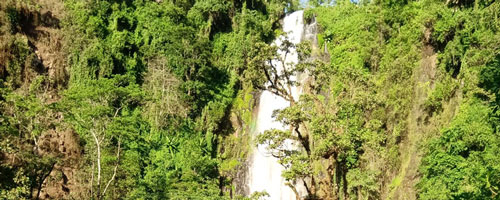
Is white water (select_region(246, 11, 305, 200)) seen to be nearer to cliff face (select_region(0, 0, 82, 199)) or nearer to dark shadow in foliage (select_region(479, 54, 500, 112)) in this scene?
dark shadow in foliage (select_region(479, 54, 500, 112))

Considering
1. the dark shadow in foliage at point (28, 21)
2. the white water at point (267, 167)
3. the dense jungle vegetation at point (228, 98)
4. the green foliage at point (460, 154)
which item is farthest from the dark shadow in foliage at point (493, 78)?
the dark shadow in foliage at point (28, 21)

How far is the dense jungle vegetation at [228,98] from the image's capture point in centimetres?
1280

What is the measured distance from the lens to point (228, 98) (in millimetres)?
24984

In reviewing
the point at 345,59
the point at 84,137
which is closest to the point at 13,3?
the point at 84,137

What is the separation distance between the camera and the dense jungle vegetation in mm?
12797

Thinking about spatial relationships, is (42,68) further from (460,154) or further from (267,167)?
(460,154)

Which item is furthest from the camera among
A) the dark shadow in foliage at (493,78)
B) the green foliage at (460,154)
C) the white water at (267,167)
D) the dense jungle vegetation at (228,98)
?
the white water at (267,167)

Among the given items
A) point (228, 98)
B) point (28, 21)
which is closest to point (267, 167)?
point (228, 98)

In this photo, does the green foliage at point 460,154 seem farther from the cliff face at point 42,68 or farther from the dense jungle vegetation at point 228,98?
the cliff face at point 42,68

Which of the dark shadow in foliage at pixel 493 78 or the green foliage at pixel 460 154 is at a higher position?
the dark shadow in foliage at pixel 493 78

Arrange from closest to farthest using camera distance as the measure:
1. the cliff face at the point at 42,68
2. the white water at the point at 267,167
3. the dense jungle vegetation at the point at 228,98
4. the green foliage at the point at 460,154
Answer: the dense jungle vegetation at the point at 228,98 < the green foliage at the point at 460,154 < the cliff face at the point at 42,68 < the white water at the point at 267,167

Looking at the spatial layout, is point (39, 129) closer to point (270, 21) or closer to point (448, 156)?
point (448, 156)

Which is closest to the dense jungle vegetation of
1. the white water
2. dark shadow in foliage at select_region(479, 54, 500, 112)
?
dark shadow in foliage at select_region(479, 54, 500, 112)

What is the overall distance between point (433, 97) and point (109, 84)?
1238 cm
